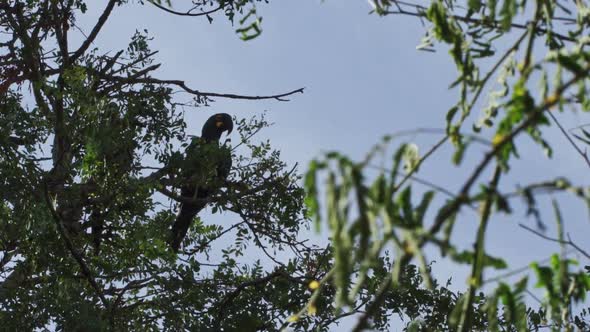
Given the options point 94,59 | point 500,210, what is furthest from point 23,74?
point 500,210

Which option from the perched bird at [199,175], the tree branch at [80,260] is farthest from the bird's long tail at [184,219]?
the tree branch at [80,260]

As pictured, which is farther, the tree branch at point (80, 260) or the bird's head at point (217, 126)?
the bird's head at point (217, 126)

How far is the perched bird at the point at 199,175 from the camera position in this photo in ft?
21.3

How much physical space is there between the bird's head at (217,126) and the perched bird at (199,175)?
1826mm

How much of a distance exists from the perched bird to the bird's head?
5.99 ft

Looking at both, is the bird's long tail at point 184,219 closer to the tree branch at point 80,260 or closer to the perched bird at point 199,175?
the perched bird at point 199,175

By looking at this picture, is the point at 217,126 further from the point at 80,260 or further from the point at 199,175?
the point at 80,260

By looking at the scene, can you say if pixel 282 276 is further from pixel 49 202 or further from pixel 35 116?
pixel 35 116

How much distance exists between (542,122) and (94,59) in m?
5.73

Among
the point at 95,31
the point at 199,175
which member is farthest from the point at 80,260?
the point at 95,31

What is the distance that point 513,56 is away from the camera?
214cm

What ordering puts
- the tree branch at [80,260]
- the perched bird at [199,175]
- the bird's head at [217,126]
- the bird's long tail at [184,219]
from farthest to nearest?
the bird's head at [217,126]
the bird's long tail at [184,219]
the perched bird at [199,175]
the tree branch at [80,260]

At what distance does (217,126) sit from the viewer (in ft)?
31.1

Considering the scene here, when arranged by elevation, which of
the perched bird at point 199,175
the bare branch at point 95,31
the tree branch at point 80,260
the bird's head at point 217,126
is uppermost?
the bird's head at point 217,126
